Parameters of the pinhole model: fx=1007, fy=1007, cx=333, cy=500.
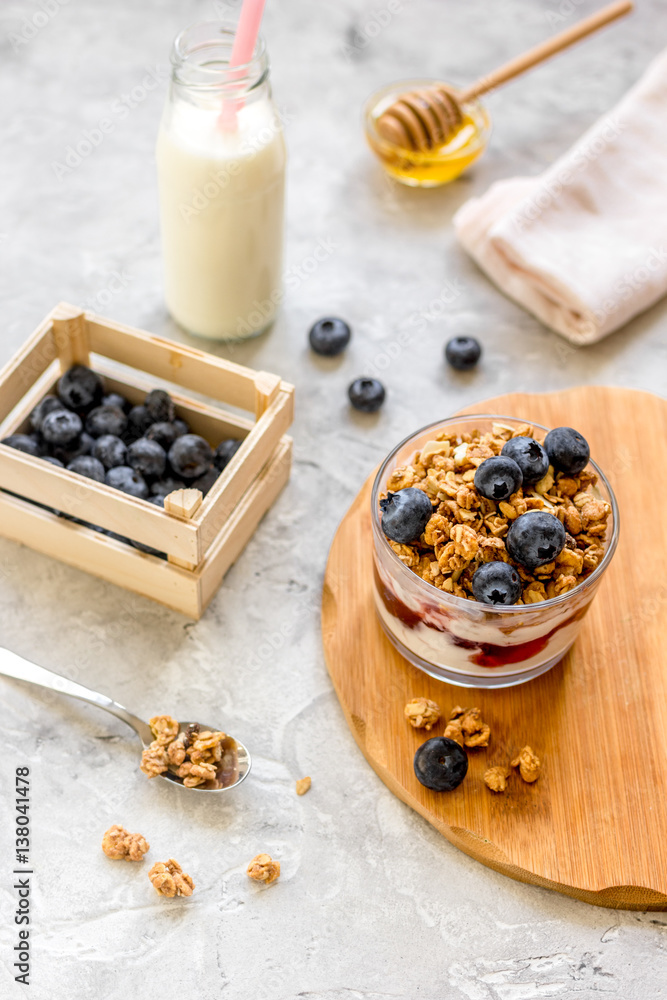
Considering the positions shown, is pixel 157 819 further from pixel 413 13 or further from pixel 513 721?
pixel 413 13

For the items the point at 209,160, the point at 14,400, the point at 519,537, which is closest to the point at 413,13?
the point at 209,160

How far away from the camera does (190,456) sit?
1.61 m

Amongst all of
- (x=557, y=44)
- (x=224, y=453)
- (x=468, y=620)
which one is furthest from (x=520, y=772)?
(x=557, y=44)

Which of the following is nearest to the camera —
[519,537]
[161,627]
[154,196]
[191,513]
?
[519,537]

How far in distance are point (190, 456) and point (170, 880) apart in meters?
0.64

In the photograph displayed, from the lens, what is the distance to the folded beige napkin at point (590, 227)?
2.00 m

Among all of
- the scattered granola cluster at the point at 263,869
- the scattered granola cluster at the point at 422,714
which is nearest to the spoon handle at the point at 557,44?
the scattered granola cluster at the point at 422,714

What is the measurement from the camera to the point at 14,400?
1.63 metres

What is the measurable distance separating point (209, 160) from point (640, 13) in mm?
1511

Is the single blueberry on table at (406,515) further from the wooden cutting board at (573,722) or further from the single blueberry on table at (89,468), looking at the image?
the single blueberry on table at (89,468)

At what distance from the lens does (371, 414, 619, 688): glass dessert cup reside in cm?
133

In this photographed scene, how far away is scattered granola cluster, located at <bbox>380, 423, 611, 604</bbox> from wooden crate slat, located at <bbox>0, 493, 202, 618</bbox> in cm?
37

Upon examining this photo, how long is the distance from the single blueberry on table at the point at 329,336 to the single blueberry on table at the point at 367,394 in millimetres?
106

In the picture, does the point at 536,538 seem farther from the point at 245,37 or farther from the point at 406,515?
the point at 245,37
